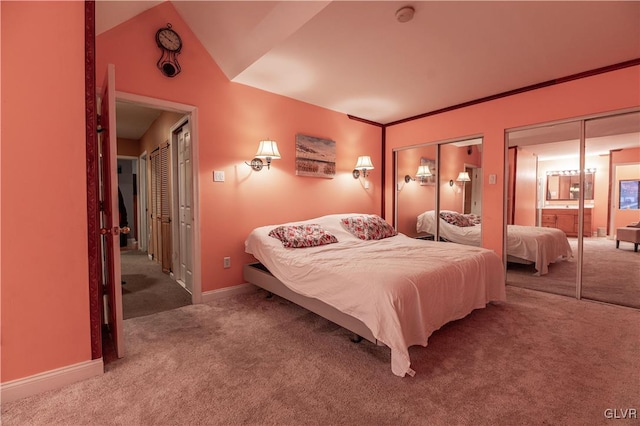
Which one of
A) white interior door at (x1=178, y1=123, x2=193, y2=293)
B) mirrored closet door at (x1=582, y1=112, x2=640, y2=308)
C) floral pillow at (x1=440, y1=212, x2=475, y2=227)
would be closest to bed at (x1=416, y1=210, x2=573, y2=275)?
floral pillow at (x1=440, y1=212, x2=475, y2=227)

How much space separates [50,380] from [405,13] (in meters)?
3.33

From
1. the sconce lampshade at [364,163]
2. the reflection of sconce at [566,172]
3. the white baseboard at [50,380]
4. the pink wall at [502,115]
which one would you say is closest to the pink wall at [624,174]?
the reflection of sconce at [566,172]

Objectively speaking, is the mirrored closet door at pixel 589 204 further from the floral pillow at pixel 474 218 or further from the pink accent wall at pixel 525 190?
the floral pillow at pixel 474 218

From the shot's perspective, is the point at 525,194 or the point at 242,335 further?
the point at 525,194

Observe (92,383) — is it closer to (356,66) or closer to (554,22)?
(356,66)

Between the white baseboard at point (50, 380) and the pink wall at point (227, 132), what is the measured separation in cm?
134

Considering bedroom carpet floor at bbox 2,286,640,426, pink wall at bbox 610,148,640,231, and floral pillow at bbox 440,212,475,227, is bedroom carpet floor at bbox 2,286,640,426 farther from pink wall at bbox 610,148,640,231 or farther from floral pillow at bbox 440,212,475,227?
floral pillow at bbox 440,212,475,227

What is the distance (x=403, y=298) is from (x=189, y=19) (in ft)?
10.6

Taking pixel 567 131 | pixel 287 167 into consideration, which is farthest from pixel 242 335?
pixel 567 131

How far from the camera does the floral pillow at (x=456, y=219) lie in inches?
161

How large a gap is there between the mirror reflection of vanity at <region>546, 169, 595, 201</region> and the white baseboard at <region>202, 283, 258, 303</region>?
12.5ft

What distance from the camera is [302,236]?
3.08m

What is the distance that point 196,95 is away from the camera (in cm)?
301

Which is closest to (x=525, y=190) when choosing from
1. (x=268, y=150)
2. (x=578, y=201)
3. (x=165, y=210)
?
(x=578, y=201)
